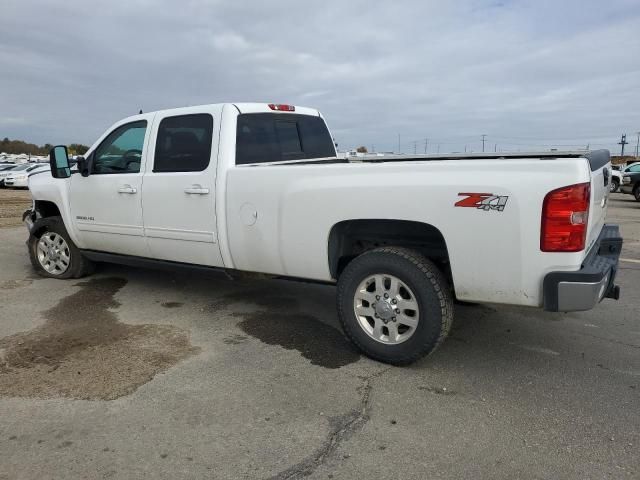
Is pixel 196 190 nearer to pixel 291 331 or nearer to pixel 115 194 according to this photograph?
pixel 115 194

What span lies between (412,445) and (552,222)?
1.48m

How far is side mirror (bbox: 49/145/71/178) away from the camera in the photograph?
18.0ft

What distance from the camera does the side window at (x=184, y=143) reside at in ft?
15.1

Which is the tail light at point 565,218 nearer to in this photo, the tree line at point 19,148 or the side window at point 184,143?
the side window at point 184,143

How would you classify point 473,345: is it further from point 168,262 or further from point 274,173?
point 168,262

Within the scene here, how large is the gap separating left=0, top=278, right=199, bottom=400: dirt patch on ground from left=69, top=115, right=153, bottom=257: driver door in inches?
29.5

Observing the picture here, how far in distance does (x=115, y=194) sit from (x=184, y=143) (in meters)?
1.03

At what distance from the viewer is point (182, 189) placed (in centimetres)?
463

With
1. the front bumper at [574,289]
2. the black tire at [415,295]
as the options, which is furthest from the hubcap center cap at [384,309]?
the front bumper at [574,289]

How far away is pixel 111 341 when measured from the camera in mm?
4238

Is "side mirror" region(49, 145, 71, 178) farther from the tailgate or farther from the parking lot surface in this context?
the tailgate

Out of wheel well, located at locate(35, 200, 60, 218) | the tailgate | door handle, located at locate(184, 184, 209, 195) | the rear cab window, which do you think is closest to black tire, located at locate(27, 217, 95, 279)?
wheel well, located at locate(35, 200, 60, 218)

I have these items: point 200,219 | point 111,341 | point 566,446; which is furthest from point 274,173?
point 566,446

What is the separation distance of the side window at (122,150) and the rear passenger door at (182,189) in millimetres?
257
